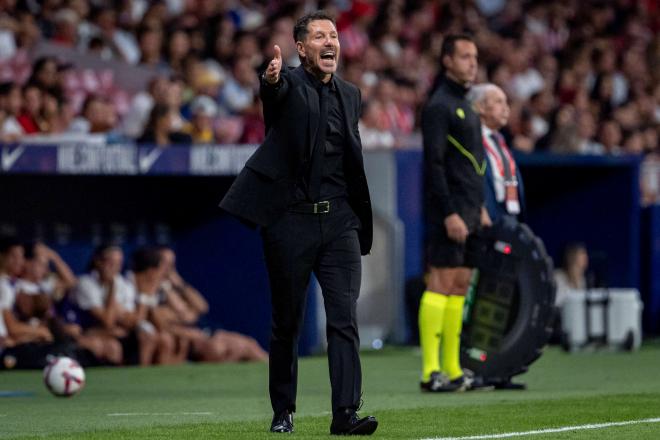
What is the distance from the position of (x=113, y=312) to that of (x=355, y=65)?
534 centimetres

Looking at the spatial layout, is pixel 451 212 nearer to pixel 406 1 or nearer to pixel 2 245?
pixel 2 245

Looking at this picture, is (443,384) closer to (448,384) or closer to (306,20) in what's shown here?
(448,384)

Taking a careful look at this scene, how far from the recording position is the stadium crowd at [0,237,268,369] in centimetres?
1426

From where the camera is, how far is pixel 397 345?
1664 cm

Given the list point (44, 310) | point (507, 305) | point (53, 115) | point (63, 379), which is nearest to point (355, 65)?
point (53, 115)

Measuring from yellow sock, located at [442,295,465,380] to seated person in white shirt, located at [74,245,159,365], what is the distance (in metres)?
4.52

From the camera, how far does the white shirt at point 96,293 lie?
14883 millimetres

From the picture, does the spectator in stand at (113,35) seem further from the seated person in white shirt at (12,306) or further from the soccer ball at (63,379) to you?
the soccer ball at (63,379)

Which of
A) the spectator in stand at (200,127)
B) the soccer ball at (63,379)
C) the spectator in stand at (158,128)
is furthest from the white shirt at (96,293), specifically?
the soccer ball at (63,379)

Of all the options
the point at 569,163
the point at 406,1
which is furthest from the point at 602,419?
the point at 406,1

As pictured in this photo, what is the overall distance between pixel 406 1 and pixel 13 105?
9254mm

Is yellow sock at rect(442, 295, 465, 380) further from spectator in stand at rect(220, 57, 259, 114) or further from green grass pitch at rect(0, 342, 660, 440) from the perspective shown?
spectator in stand at rect(220, 57, 259, 114)

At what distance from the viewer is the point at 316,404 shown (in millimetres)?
9906

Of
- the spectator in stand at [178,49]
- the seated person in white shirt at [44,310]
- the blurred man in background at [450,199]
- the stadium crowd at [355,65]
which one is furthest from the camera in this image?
the spectator in stand at [178,49]
